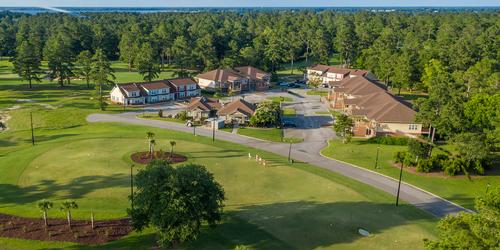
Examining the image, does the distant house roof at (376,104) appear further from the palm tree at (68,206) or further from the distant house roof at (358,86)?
the palm tree at (68,206)

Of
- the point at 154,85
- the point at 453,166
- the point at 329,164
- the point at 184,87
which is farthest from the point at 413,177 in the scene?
the point at 154,85

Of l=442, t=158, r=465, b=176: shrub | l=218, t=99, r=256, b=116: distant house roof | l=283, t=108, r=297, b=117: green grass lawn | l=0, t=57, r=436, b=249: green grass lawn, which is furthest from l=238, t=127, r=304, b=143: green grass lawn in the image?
l=442, t=158, r=465, b=176: shrub

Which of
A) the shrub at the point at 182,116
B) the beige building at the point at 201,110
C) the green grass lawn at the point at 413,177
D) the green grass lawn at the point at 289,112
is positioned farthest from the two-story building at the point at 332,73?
the shrub at the point at 182,116

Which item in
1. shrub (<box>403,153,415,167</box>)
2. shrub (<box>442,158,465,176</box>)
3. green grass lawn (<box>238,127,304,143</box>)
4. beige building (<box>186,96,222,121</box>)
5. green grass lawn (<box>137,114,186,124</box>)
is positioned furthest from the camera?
beige building (<box>186,96,222,121</box>)

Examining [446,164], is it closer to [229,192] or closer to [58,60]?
[229,192]

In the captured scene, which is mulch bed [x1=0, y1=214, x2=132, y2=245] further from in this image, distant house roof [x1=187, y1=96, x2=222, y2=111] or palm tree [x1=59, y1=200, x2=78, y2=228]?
distant house roof [x1=187, y1=96, x2=222, y2=111]

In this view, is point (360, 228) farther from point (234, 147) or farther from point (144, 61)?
point (144, 61)
